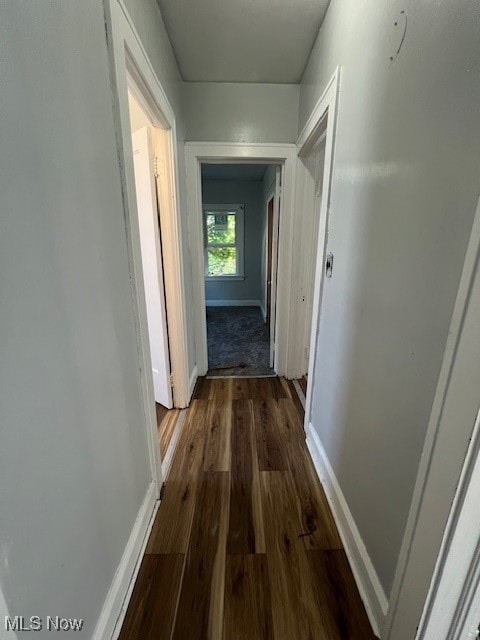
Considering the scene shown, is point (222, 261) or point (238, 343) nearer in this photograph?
point (238, 343)

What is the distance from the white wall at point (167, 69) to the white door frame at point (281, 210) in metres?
0.09

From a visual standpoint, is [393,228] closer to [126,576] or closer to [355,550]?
[355,550]

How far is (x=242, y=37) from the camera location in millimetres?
1580

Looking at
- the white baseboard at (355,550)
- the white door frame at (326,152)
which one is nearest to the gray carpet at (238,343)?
the white door frame at (326,152)

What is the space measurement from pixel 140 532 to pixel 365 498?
96 centimetres

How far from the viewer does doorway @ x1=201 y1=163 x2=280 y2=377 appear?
409 centimetres

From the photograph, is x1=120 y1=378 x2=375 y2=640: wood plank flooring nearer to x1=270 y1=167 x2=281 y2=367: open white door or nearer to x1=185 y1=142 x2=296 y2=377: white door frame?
x1=185 y1=142 x2=296 y2=377: white door frame

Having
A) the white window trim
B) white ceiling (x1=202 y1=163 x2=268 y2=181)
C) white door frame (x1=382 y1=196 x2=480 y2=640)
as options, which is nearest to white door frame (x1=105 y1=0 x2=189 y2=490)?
white door frame (x1=382 y1=196 x2=480 y2=640)

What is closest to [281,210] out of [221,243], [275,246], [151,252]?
[275,246]

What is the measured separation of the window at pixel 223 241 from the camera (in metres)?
5.17

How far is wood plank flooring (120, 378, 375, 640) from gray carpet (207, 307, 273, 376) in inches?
40.4

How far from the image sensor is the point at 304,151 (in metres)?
2.00

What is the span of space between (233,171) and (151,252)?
11.4 ft

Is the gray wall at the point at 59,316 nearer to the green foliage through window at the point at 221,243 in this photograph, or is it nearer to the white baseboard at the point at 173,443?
the white baseboard at the point at 173,443
